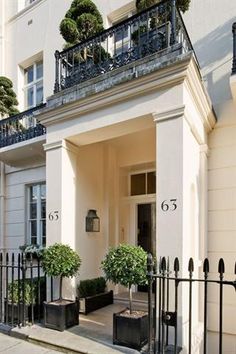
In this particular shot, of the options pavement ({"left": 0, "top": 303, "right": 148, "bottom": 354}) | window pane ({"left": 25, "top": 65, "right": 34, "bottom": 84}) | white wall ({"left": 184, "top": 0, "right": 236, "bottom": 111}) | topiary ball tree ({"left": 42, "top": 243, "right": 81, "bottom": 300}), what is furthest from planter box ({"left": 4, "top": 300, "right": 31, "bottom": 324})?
window pane ({"left": 25, "top": 65, "right": 34, "bottom": 84})

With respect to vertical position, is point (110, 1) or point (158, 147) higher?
point (110, 1)

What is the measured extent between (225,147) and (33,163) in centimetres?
496

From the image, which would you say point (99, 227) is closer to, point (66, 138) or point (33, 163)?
point (66, 138)

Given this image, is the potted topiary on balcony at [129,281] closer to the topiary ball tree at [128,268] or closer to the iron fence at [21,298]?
the topiary ball tree at [128,268]

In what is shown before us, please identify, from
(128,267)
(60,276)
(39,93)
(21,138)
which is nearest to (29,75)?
(39,93)

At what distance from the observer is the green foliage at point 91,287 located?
19.8 feet

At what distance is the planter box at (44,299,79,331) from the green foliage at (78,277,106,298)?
29.8 inches

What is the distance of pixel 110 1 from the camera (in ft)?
26.0

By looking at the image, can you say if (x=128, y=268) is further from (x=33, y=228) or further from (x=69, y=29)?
(x=33, y=228)

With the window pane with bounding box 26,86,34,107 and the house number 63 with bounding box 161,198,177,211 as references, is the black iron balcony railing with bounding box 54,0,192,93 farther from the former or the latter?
the window pane with bounding box 26,86,34,107

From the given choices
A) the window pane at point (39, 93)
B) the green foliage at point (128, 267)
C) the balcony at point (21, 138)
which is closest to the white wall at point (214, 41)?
the green foliage at point (128, 267)

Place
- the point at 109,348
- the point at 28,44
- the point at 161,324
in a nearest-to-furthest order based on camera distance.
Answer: the point at 161,324
the point at 109,348
the point at 28,44

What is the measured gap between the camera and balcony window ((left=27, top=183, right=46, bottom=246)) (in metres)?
8.63

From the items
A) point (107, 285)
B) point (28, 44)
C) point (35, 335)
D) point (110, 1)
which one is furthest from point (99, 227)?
point (28, 44)
